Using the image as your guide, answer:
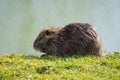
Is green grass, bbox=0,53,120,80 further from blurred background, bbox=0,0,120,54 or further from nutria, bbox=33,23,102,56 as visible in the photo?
blurred background, bbox=0,0,120,54

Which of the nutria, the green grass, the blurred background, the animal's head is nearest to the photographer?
the green grass

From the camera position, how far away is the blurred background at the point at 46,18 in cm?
1783

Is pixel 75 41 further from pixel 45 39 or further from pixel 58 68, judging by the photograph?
pixel 58 68

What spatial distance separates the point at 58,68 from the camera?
7578 mm

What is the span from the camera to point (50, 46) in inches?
371

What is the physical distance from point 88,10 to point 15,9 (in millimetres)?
3985

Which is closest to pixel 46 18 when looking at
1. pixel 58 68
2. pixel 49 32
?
pixel 49 32

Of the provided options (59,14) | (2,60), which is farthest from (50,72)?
(59,14)

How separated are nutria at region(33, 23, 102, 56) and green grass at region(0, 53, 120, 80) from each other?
0.41 metres

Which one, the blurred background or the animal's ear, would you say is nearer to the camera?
the animal's ear

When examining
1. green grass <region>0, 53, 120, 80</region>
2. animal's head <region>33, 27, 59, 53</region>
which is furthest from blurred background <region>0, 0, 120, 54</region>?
green grass <region>0, 53, 120, 80</region>

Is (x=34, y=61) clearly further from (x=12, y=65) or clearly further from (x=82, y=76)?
(x=82, y=76)

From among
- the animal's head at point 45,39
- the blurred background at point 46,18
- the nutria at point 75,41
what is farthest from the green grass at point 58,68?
the blurred background at point 46,18

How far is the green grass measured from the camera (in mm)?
7109
